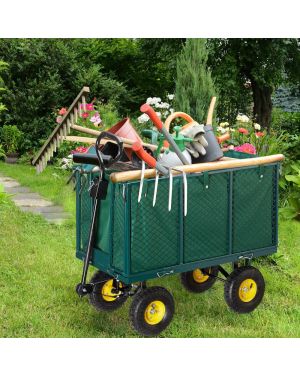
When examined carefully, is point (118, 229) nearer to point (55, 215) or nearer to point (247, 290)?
point (247, 290)

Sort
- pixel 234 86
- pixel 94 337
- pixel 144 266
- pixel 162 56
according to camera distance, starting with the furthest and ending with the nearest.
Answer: pixel 162 56 < pixel 234 86 < pixel 94 337 < pixel 144 266

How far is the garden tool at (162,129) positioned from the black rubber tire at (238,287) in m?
0.81

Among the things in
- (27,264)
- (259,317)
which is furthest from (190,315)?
(27,264)

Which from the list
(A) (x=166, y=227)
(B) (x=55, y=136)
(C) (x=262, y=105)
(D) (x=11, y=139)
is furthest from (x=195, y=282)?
(C) (x=262, y=105)

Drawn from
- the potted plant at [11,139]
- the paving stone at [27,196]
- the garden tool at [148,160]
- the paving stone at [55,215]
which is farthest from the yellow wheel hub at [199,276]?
the potted plant at [11,139]

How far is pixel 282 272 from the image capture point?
5043 mm

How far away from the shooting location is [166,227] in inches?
144

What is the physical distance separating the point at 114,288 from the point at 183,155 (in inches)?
35.4

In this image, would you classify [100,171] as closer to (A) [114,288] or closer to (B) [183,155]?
(B) [183,155]

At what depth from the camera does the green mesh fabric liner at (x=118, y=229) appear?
3562 mm

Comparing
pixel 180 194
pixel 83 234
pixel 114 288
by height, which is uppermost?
pixel 180 194

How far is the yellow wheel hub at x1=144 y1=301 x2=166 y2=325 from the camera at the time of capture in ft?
12.3

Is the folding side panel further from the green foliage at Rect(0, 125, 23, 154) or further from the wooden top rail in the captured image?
the green foliage at Rect(0, 125, 23, 154)

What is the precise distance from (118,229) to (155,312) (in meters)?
0.56
